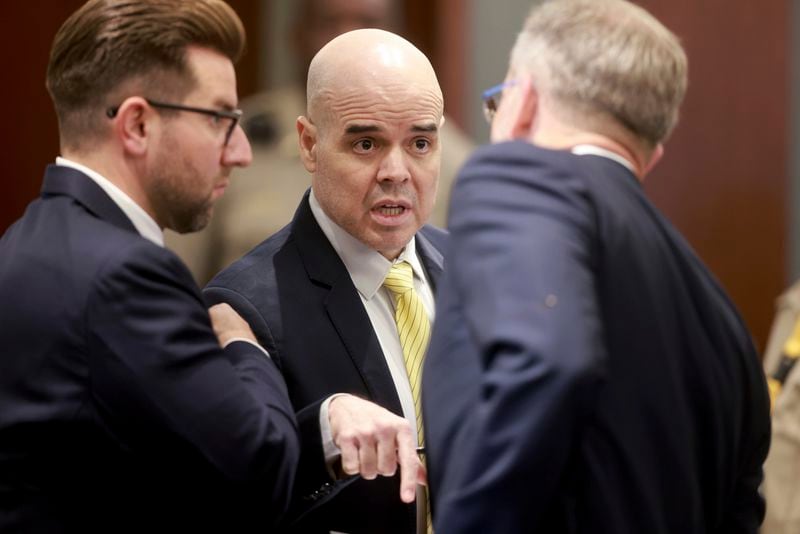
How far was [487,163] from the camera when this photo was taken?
183 centimetres

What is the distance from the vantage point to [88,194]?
2088 mm

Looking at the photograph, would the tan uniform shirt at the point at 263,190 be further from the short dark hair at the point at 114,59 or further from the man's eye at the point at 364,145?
the short dark hair at the point at 114,59

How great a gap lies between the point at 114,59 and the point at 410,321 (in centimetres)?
68

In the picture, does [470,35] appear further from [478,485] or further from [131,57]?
[478,485]

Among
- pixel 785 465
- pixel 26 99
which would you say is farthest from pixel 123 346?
pixel 26 99

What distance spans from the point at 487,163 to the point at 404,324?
663 millimetres

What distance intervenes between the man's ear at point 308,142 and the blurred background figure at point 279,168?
131cm

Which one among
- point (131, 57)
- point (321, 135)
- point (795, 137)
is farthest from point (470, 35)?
point (131, 57)

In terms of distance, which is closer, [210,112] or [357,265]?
[210,112]

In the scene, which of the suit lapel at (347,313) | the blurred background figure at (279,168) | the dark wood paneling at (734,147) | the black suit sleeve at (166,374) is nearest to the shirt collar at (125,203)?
the black suit sleeve at (166,374)

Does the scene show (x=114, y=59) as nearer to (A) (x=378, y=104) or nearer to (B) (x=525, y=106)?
(A) (x=378, y=104)

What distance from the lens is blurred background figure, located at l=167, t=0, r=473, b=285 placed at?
396 cm

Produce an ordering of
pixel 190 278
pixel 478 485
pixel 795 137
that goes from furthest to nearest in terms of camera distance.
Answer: pixel 795 137 → pixel 190 278 → pixel 478 485

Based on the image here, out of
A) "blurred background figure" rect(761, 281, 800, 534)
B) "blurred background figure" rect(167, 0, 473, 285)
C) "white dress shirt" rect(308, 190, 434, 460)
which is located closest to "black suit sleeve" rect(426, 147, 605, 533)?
"white dress shirt" rect(308, 190, 434, 460)
